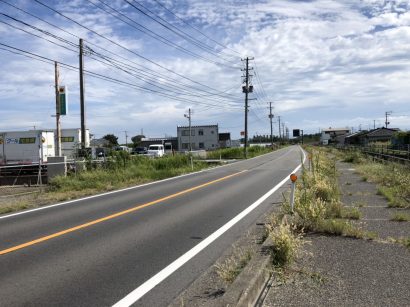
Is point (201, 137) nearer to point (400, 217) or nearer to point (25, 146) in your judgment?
point (25, 146)

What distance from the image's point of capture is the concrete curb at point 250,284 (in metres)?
4.59

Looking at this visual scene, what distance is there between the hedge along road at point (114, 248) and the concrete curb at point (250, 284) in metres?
0.85

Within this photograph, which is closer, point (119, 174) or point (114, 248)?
point (114, 248)

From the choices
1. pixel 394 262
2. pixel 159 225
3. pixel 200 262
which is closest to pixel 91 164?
pixel 159 225

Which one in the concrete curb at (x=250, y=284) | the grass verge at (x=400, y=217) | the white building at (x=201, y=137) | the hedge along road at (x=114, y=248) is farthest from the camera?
the white building at (x=201, y=137)

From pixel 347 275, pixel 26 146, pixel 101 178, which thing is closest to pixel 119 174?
pixel 101 178

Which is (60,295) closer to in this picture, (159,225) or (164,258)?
(164,258)

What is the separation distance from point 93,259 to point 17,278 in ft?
4.01

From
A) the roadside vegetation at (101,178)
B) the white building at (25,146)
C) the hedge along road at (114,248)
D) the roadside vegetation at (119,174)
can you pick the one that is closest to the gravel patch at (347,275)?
the hedge along road at (114,248)

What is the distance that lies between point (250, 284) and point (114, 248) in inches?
137

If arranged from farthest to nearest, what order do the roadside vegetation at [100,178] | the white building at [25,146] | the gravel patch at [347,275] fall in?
the white building at [25,146] → the roadside vegetation at [100,178] → the gravel patch at [347,275]

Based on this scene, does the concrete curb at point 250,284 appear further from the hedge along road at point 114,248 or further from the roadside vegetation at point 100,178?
the roadside vegetation at point 100,178

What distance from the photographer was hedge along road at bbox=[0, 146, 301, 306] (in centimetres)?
554

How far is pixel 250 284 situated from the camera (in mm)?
4965
